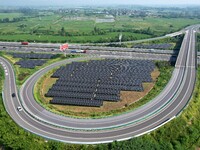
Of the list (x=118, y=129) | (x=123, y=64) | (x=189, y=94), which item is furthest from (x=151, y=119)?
(x=123, y=64)

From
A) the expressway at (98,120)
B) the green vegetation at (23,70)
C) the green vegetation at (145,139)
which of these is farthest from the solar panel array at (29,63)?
the green vegetation at (145,139)

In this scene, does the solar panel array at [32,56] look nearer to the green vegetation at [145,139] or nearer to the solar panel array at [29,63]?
the solar panel array at [29,63]

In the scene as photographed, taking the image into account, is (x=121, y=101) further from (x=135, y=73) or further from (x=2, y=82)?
(x=2, y=82)

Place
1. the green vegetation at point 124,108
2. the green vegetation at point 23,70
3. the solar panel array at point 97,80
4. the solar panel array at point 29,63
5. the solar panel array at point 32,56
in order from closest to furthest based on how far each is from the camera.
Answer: the green vegetation at point 124,108, the solar panel array at point 97,80, the green vegetation at point 23,70, the solar panel array at point 29,63, the solar panel array at point 32,56

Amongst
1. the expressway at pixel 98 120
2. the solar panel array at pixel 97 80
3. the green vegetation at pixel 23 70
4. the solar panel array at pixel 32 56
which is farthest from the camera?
the solar panel array at pixel 32 56

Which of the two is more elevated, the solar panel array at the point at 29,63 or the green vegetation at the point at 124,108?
the green vegetation at the point at 124,108

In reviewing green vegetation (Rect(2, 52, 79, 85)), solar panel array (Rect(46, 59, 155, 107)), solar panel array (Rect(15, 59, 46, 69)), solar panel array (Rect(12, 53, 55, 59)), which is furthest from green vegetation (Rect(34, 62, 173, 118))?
solar panel array (Rect(12, 53, 55, 59))

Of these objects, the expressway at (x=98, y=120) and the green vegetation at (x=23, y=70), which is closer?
the expressway at (x=98, y=120)

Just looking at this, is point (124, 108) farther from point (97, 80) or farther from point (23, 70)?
point (23, 70)
